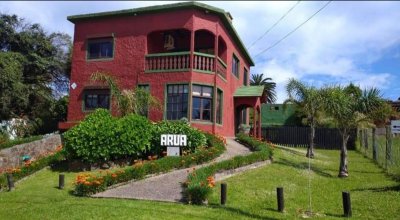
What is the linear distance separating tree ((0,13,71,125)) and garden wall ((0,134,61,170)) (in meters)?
5.88

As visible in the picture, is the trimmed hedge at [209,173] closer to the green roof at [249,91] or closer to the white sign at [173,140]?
the white sign at [173,140]

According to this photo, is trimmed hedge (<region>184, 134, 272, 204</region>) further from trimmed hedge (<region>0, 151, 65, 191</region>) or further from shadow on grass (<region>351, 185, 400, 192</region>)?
trimmed hedge (<region>0, 151, 65, 191</region>)

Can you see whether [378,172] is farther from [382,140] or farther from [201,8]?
[201,8]

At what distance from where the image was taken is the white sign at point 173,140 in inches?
653

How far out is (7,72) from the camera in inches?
964

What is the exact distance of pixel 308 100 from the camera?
20250 millimetres

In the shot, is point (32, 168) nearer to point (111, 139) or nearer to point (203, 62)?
point (111, 139)

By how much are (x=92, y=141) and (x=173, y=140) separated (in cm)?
299

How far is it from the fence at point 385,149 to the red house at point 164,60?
764 centimetres

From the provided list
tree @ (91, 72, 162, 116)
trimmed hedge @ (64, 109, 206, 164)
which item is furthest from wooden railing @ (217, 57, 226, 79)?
trimmed hedge @ (64, 109, 206, 164)

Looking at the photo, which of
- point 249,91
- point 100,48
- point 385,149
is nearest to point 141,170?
point 385,149

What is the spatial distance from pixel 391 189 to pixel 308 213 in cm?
430

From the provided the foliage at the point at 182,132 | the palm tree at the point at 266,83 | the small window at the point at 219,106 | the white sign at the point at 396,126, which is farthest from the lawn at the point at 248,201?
the palm tree at the point at 266,83

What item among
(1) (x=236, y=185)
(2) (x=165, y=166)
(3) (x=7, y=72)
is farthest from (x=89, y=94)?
(1) (x=236, y=185)
